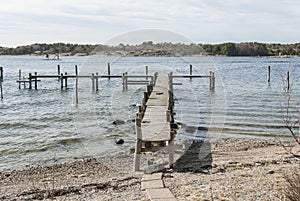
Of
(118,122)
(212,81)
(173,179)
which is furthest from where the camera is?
(212,81)

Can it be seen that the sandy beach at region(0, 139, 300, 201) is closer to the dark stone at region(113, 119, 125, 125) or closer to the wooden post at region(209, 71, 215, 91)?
the dark stone at region(113, 119, 125, 125)

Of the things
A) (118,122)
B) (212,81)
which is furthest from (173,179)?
(212,81)

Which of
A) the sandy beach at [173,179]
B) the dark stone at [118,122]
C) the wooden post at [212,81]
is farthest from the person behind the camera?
the wooden post at [212,81]

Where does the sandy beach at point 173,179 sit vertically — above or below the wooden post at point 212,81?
below

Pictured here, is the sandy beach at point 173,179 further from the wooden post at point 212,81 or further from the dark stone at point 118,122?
the wooden post at point 212,81

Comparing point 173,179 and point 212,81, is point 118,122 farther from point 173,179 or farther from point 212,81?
point 212,81

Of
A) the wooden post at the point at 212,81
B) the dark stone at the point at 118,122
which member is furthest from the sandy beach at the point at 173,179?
the wooden post at the point at 212,81

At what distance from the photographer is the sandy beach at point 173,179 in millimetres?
6305

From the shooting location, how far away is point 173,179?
726cm

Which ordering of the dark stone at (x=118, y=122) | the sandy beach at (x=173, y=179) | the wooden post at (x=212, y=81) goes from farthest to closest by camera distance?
the wooden post at (x=212, y=81) < the dark stone at (x=118, y=122) < the sandy beach at (x=173, y=179)

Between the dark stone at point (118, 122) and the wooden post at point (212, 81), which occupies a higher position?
the wooden post at point (212, 81)

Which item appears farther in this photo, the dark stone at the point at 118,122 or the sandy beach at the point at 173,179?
the dark stone at the point at 118,122

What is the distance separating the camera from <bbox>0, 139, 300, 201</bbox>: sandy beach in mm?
6305

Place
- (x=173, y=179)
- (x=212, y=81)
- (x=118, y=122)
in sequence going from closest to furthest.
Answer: (x=173, y=179) < (x=118, y=122) < (x=212, y=81)
